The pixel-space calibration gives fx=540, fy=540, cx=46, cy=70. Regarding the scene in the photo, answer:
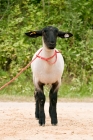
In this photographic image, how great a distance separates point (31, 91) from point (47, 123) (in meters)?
5.83

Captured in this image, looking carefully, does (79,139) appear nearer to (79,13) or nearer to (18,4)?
(79,13)

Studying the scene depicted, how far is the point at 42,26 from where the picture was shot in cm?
1852

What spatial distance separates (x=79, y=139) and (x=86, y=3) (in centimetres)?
1122

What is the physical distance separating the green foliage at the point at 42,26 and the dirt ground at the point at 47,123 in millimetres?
3673

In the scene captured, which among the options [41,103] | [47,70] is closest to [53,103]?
[41,103]

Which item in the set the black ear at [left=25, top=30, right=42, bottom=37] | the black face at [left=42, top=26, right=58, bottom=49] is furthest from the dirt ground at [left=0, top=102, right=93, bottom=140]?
the black ear at [left=25, top=30, right=42, bottom=37]

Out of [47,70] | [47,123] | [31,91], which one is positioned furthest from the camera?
[31,91]

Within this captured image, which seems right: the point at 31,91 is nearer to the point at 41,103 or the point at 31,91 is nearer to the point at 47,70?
the point at 41,103

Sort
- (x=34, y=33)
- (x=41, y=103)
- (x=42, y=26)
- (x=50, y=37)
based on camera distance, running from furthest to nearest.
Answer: (x=42, y=26)
(x=41, y=103)
(x=34, y=33)
(x=50, y=37)

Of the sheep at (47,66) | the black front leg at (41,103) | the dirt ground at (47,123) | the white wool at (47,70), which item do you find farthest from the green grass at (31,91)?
the white wool at (47,70)

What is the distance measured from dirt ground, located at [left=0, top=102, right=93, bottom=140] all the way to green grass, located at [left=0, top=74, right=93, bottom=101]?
119 cm

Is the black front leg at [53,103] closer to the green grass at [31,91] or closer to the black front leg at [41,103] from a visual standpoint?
the black front leg at [41,103]

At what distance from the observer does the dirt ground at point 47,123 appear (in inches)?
338

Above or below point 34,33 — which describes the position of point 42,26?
below
